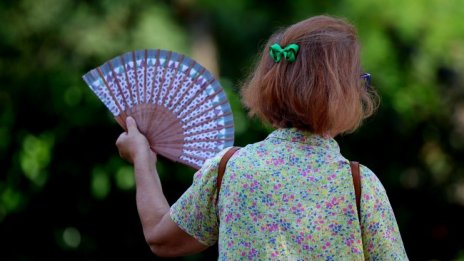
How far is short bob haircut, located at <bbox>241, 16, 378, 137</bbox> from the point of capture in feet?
9.06

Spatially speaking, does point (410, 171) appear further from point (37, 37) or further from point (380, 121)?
point (37, 37)

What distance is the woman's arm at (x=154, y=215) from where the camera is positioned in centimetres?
297

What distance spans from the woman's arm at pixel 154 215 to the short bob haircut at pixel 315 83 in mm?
424

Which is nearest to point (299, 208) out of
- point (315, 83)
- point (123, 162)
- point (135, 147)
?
point (315, 83)

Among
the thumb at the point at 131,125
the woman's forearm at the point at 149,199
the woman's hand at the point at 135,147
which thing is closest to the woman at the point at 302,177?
the woman's forearm at the point at 149,199

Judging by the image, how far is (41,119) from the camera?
6.93 m

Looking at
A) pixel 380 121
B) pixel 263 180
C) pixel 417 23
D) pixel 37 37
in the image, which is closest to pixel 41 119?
pixel 380 121

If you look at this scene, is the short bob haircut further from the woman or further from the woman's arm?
the woman's arm

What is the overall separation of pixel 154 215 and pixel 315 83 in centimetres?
66

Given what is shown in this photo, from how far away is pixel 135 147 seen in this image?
10.6 feet

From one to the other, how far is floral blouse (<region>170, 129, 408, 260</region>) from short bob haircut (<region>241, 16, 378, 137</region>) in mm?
77

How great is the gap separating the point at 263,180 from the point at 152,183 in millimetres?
474

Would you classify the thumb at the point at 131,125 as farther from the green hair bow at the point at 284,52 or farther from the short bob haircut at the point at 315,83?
the green hair bow at the point at 284,52

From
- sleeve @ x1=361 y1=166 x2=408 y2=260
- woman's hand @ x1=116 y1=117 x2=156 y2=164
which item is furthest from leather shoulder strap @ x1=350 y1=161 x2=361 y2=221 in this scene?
woman's hand @ x1=116 y1=117 x2=156 y2=164
